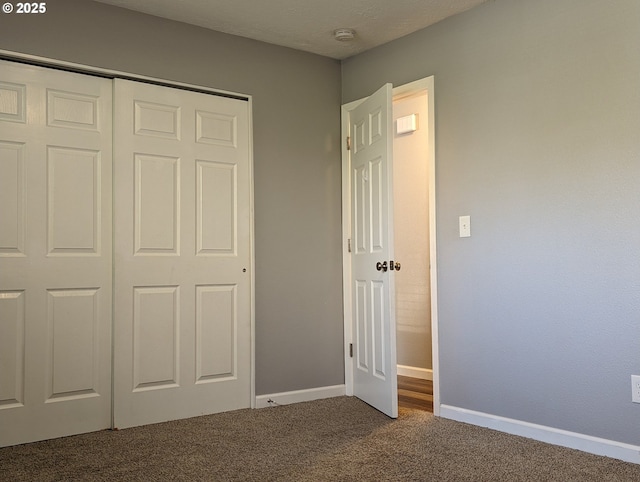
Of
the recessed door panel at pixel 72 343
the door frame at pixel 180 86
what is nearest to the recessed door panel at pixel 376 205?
the door frame at pixel 180 86

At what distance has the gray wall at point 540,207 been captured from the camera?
2.87 meters

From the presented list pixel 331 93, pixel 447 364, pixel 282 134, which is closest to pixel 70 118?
pixel 282 134

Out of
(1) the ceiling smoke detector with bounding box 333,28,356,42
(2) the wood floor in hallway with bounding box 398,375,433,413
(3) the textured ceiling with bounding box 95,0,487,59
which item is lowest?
(2) the wood floor in hallway with bounding box 398,375,433,413

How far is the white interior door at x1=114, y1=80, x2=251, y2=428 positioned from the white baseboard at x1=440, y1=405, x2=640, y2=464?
1.32 m

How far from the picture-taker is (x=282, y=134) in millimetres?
4145

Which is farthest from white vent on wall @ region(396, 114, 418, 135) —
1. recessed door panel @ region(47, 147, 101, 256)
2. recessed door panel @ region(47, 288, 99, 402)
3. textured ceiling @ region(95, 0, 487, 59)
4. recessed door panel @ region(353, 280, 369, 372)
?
recessed door panel @ region(47, 288, 99, 402)

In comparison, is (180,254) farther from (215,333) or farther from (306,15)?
(306,15)

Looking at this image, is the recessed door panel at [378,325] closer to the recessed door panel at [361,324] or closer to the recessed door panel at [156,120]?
the recessed door panel at [361,324]

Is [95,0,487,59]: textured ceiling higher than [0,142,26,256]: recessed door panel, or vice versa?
[95,0,487,59]: textured ceiling

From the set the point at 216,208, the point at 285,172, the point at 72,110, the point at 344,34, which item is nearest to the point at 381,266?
the point at 285,172

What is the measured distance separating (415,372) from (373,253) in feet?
5.33

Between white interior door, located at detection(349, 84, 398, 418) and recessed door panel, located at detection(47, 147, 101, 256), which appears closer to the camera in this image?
recessed door panel, located at detection(47, 147, 101, 256)

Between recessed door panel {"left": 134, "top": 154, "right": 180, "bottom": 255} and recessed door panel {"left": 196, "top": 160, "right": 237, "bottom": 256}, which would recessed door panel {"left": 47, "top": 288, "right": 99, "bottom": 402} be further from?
recessed door panel {"left": 196, "top": 160, "right": 237, "bottom": 256}

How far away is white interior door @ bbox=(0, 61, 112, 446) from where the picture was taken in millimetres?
3145
